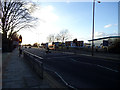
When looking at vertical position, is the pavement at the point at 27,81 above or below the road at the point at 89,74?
above

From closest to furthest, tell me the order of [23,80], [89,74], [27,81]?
[27,81] → [23,80] → [89,74]

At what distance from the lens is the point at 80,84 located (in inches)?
225

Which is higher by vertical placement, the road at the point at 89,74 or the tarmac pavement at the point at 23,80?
the tarmac pavement at the point at 23,80

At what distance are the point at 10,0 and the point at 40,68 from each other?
2276 cm

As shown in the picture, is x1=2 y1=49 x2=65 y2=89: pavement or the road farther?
the road

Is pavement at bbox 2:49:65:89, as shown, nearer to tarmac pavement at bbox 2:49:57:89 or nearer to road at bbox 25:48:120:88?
tarmac pavement at bbox 2:49:57:89

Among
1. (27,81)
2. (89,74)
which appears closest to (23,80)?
(27,81)

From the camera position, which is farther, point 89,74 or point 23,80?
point 89,74

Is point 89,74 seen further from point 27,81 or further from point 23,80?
point 23,80

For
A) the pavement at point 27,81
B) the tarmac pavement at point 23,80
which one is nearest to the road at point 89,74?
the pavement at point 27,81

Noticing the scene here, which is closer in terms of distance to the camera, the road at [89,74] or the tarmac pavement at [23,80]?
the tarmac pavement at [23,80]

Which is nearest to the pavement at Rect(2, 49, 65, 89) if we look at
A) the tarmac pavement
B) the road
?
the tarmac pavement

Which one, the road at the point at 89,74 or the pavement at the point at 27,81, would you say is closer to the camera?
the pavement at the point at 27,81

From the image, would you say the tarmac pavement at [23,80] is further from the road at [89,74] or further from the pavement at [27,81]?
the road at [89,74]
